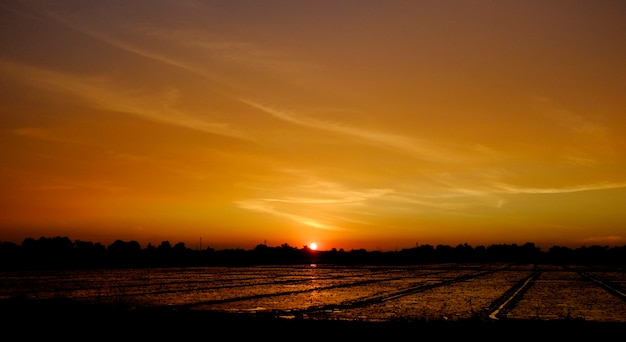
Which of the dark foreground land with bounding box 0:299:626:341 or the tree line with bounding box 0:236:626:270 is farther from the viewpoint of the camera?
Result: the tree line with bounding box 0:236:626:270

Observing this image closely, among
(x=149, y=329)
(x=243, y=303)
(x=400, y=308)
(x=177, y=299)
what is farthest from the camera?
(x=177, y=299)

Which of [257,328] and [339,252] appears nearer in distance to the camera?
[257,328]

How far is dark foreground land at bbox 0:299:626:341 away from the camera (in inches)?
482

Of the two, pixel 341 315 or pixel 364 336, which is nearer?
pixel 364 336

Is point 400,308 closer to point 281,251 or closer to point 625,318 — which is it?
point 625,318

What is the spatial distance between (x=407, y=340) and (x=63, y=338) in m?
6.79

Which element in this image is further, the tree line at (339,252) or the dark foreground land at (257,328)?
the tree line at (339,252)

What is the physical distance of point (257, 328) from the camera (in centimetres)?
1330

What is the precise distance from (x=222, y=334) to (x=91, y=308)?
18.8 ft

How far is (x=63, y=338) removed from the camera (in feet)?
39.3

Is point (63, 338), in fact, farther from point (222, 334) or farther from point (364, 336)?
point (364, 336)

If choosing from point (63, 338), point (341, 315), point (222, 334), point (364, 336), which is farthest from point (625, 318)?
point (63, 338)

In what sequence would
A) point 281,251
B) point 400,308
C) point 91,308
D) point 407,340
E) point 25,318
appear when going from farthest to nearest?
point 281,251 → point 400,308 → point 91,308 → point 25,318 → point 407,340

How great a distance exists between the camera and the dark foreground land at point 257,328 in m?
12.2
